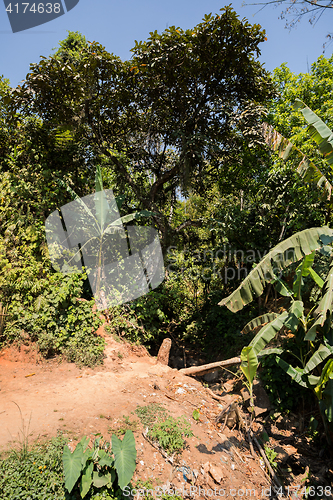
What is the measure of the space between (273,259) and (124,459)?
3607 millimetres

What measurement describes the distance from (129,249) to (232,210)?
3565 millimetres

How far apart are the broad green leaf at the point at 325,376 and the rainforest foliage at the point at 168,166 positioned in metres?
1.64

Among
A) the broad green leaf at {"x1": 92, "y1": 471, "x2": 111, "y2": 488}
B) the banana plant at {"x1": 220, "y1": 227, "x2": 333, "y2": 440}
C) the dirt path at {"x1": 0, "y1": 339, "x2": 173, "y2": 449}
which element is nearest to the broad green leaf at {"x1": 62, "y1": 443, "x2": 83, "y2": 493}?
the broad green leaf at {"x1": 92, "y1": 471, "x2": 111, "y2": 488}

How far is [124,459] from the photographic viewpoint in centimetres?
286

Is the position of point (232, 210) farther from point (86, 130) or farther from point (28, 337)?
point (28, 337)

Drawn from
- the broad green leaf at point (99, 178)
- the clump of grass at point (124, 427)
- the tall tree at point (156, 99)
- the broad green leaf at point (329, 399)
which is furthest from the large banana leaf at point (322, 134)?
the clump of grass at point (124, 427)

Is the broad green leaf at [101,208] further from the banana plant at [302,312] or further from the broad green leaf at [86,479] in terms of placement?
the broad green leaf at [86,479]

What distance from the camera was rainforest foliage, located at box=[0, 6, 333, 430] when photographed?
6340 millimetres

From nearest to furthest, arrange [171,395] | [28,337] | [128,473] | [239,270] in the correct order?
[128,473], [171,395], [28,337], [239,270]

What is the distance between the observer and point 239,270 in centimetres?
946

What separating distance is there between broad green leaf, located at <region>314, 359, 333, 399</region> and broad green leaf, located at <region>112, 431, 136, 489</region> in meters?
2.92

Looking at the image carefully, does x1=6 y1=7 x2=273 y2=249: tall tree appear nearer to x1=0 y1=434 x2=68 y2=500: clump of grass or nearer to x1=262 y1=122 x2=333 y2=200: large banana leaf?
x1=262 y1=122 x2=333 y2=200: large banana leaf

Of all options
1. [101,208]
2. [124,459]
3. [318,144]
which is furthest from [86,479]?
[101,208]

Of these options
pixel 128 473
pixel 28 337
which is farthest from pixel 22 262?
pixel 128 473
